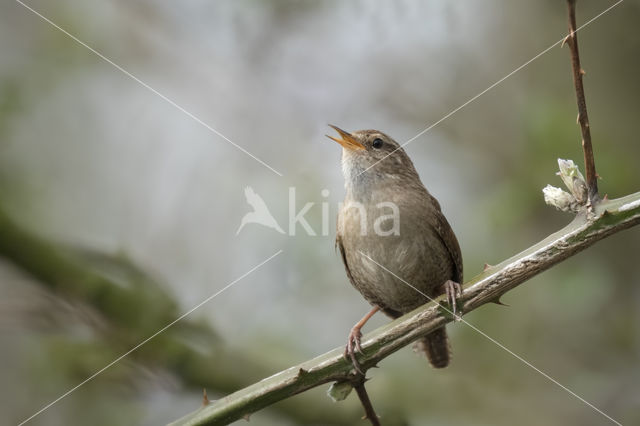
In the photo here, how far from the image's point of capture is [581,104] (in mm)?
2094

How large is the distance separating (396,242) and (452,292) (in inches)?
29.3

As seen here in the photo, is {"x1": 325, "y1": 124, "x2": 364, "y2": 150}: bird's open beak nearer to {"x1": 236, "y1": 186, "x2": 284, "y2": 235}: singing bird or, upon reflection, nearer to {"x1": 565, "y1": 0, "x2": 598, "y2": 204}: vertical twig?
{"x1": 236, "y1": 186, "x2": 284, "y2": 235}: singing bird

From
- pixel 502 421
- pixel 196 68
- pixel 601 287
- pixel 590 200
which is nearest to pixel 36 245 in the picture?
pixel 196 68

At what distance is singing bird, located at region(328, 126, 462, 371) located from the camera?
376 cm

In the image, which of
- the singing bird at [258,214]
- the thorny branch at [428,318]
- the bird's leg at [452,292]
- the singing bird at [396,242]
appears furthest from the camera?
the singing bird at [258,214]

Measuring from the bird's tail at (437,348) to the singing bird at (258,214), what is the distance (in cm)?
148

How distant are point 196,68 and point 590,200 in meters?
3.82

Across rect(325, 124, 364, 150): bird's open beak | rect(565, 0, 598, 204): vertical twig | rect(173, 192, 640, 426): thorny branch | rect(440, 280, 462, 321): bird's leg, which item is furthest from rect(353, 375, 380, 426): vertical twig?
rect(325, 124, 364, 150): bird's open beak

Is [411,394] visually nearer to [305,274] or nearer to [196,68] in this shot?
[305,274]

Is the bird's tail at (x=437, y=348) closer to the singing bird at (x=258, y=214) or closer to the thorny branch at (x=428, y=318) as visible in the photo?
the singing bird at (x=258, y=214)

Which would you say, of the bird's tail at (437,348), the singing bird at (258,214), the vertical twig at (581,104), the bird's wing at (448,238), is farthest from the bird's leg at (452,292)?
the singing bird at (258,214)

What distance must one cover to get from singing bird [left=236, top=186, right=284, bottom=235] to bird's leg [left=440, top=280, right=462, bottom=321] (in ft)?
5.41

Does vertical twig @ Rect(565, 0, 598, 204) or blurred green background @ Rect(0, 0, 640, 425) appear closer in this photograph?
vertical twig @ Rect(565, 0, 598, 204)

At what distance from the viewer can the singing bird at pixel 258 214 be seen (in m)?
5.09
